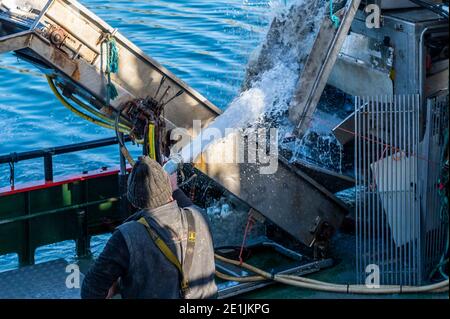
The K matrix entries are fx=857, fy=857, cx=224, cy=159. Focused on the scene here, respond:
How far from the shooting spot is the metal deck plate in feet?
26.3

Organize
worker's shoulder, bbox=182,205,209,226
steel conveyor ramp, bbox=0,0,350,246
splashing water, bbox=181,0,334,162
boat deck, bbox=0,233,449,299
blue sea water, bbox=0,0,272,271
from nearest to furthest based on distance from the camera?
worker's shoulder, bbox=182,205,209,226 → steel conveyor ramp, bbox=0,0,350,246 → boat deck, bbox=0,233,449,299 → splashing water, bbox=181,0,334,162 → blue sea water, bbox=0,0,272,271

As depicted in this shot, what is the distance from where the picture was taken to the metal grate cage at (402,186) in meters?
7.74

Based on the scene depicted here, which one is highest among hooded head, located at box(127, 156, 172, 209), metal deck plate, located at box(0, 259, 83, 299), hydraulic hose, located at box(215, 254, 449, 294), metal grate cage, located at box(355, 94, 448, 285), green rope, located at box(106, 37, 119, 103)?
green rope, located at box(106, 37, 119, 103)

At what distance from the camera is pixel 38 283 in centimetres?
830

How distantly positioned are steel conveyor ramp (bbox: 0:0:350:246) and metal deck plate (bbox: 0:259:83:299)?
1.70m

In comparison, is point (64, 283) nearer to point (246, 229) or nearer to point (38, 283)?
point (38, 283)

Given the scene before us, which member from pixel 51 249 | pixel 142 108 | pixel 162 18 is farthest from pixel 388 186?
pixel 162 18

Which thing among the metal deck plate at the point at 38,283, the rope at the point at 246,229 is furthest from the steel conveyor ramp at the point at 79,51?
the metal deck plate at the point at 38,283

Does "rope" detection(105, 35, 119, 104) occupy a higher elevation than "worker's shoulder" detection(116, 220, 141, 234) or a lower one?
higher

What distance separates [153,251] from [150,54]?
13845 millimetres

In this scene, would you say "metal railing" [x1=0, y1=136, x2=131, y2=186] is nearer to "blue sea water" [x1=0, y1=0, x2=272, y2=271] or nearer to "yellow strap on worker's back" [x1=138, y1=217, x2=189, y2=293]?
"blue sea water" [x1=0, y1=0, x2=272, y2=271]

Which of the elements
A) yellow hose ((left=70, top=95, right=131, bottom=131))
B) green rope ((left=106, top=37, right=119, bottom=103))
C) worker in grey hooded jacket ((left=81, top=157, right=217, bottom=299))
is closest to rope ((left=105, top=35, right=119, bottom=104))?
green rope ((left=106, top=37, right=119, bottom=103))

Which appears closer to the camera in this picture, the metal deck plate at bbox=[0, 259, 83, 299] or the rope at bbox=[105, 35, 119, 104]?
the rope at bbox=[105, 35, 119, 104]

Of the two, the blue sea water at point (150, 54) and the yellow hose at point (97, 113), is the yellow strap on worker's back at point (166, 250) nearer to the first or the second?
the yellow hose at point (97, 113)
